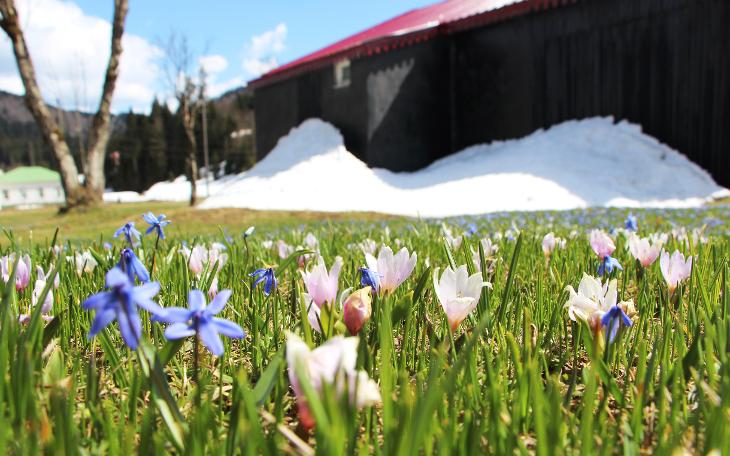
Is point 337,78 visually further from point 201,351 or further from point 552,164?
point 201,351

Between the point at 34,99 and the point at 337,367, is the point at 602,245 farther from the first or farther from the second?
the point at 34,99

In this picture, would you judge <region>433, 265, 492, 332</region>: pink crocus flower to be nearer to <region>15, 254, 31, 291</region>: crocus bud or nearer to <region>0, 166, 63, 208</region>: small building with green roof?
<region>15, 254, 31, 291</region>: crocus bud

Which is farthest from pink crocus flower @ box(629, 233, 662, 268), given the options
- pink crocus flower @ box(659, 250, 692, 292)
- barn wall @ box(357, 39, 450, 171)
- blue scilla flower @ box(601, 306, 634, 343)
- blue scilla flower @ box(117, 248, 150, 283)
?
barn wall @ box(357, 39, 450, 171)

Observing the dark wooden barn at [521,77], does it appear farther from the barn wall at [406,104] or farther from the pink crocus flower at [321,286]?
the pink crocus flower at [321,286]

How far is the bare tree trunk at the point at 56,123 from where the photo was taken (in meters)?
15.8

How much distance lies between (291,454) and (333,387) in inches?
4.0

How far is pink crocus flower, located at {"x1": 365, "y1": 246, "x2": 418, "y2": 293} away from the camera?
4.57 ft

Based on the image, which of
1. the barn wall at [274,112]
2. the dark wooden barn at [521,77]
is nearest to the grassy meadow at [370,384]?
the dark wooden barn at [521,77]

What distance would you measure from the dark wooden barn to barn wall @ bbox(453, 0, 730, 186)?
3 centimetres

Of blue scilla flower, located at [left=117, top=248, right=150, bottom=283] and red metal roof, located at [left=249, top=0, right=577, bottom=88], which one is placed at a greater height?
red metal roof, located at [left=249, top=0, right=577, bottom=88]

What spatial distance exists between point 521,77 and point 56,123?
1552cm

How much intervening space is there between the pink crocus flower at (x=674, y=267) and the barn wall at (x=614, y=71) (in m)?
15.6

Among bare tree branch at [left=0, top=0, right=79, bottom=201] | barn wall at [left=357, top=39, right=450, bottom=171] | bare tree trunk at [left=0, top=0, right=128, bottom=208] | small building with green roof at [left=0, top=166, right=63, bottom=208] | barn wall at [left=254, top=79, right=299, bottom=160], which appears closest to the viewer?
bare tree branch at [left=0, top=0, right=79, bottom=201]

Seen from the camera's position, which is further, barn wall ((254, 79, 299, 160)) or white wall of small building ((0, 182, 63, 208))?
white wall of small building ((0, 182, 63, 208))
